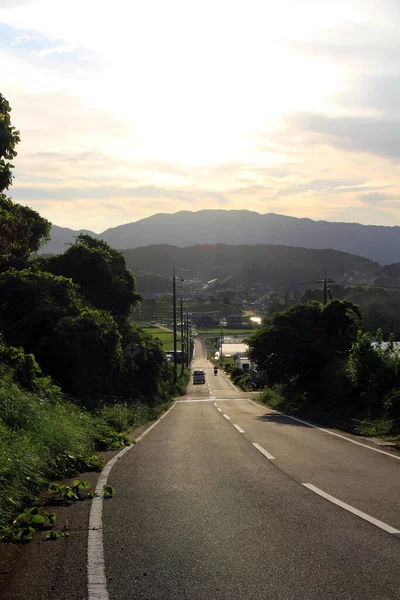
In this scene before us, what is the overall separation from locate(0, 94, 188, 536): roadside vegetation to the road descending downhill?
4.32ft

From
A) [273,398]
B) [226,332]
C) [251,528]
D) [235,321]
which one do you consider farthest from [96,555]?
[226,332]

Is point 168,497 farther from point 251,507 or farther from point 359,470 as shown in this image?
point 359,470

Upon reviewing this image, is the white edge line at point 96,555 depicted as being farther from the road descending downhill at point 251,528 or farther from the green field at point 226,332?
the green field at point 226,332

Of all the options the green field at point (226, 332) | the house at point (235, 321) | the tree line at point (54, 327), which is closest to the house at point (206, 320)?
the green field at point (226, 332)

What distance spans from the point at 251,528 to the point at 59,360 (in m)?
15.1

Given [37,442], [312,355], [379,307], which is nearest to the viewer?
[37,442]

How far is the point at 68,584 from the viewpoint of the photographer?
4953mm

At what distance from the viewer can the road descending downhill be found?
486cm

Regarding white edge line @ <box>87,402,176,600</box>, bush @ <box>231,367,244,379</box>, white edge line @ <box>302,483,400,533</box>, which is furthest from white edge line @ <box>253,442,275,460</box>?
bush @ <box>231,367,244,379</box>

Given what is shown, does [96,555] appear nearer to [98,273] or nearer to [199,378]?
[98,273]

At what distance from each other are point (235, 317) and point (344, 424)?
3848 inches

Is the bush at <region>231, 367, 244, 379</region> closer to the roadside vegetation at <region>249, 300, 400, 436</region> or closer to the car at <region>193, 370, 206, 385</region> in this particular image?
the car at <region>193, 370, 206, 385</region>

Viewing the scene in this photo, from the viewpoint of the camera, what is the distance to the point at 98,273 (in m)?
34.2

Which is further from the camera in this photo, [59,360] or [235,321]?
[235,321]
